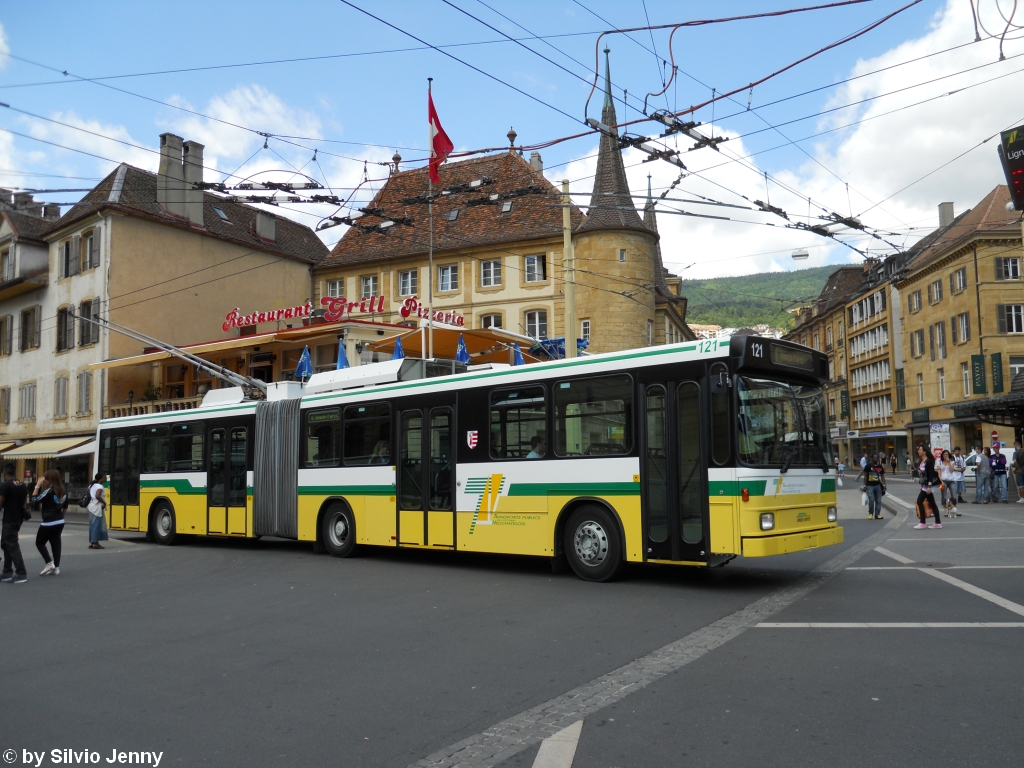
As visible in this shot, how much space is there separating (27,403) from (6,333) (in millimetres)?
5029

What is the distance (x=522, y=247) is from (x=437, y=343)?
15.2 meters

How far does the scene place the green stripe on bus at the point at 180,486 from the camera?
19.0 meters

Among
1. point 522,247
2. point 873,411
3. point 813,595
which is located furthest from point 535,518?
point 873,411

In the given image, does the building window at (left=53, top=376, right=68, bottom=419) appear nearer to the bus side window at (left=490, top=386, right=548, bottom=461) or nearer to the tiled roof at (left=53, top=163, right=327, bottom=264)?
the tiled roof at (left=53, top=163, right=327, bottom=264)

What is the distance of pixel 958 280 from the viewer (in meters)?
53.9

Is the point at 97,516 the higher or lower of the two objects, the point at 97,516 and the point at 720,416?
the lower

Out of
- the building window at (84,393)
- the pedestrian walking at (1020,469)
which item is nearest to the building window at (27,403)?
the building window at (84,393)

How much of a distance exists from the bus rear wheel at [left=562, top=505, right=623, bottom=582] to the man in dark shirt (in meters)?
7.71

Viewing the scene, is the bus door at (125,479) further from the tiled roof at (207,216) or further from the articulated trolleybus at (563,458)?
the tiled roof at (207,216)

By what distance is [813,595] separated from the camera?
10.3m

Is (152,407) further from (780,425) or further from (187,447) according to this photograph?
(780,425)

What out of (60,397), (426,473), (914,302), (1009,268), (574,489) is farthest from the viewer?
(914,302)

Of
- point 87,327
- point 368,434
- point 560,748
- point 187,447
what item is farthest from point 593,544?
point 87,327

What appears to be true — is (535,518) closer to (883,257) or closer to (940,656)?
(940,656)
